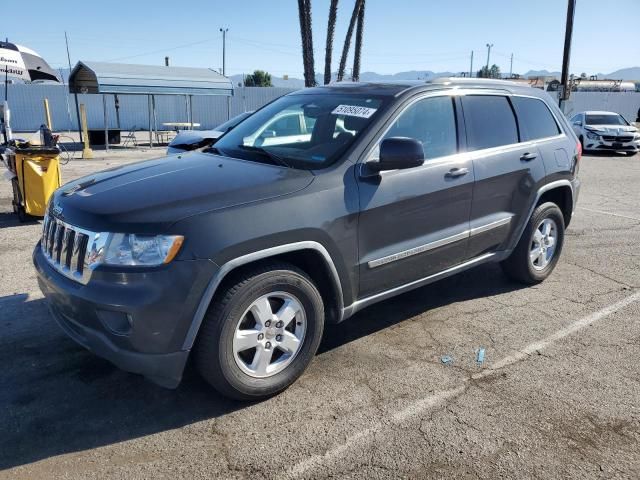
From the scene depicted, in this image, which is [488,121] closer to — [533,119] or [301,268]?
[533,119]

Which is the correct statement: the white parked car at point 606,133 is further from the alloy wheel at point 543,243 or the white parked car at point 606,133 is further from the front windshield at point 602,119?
the alloy wheel at point 543,243

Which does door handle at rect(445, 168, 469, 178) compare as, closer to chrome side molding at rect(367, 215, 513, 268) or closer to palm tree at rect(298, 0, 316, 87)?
chrome side molding at rect(367, 215, 513, 268)

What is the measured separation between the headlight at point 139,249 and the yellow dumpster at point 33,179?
5185 mm

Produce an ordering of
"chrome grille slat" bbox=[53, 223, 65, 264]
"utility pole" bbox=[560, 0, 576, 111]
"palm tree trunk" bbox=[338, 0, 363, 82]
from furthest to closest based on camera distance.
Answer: "utility pole" bbox=[560, 0, 576, 111], "palm tree trunk" bbox=[338, 0, 363, 82], "chrome grille slat" bbox=[53, 223, 65, 264]

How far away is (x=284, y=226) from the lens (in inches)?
121

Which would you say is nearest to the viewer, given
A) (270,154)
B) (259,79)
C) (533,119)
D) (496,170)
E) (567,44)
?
(270,154)

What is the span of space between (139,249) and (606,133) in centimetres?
1858

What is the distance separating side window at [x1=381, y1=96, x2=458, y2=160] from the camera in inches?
152

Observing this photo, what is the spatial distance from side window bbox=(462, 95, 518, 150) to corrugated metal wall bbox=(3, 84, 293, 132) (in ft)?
74.8

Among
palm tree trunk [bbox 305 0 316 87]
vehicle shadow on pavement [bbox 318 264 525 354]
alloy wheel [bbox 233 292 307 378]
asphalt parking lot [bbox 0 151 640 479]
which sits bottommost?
asphalt parking lot [bbox 0 151 640 479]

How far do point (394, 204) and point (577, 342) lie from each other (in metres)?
1.83

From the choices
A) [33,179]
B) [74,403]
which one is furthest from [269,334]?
[33,179]

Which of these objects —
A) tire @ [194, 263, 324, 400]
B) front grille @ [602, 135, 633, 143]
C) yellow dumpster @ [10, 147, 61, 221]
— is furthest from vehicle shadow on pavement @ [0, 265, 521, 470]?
front grille @ [602, 135, 633, 143]

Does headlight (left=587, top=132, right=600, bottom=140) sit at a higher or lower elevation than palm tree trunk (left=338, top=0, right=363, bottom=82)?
lower
